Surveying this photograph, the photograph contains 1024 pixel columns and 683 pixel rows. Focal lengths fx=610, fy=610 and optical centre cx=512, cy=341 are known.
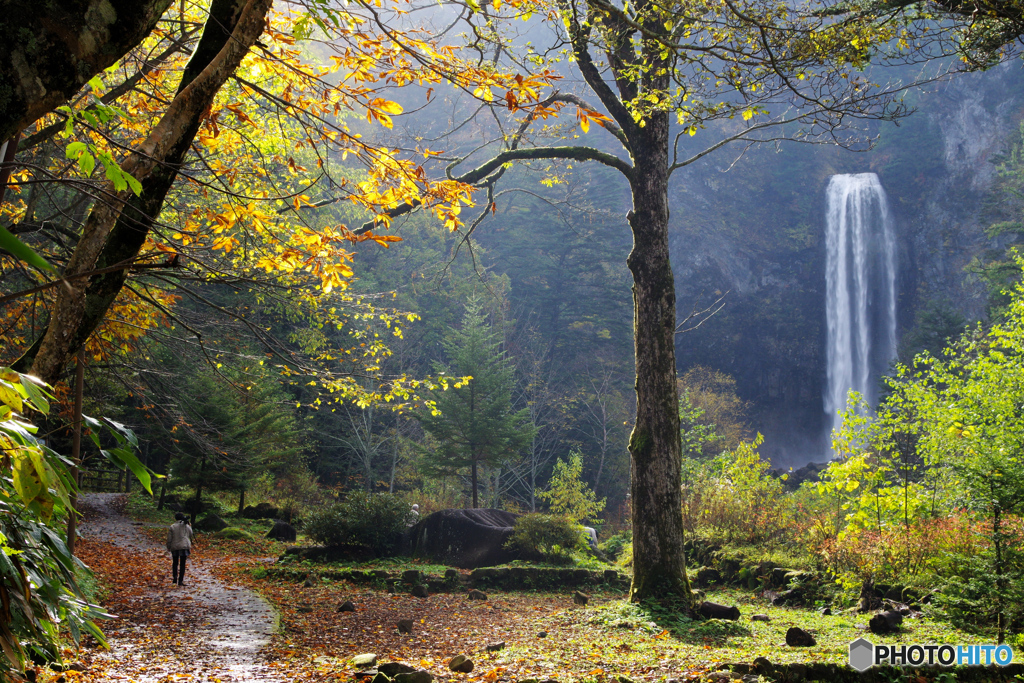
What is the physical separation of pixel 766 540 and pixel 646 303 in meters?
6.83

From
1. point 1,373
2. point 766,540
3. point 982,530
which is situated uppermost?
point 1,373

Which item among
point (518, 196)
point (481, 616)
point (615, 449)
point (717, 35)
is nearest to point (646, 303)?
point (717, 35)

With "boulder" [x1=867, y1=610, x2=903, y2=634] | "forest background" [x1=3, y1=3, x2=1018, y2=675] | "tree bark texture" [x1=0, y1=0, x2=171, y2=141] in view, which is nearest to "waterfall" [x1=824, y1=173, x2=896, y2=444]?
"forest background" [x1=3, y1=3, x2=1018, y2=675]

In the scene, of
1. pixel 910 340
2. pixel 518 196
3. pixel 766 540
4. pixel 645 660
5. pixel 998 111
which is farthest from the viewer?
pixel 518 196

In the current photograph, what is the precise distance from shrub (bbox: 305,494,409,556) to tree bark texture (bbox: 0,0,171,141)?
504 inches

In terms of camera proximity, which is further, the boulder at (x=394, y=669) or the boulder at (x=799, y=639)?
the boulder at (x=799, y=639)

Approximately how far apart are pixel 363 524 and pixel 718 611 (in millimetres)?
8422

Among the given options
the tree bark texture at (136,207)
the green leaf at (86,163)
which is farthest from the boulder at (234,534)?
the green leaf at (86,163)

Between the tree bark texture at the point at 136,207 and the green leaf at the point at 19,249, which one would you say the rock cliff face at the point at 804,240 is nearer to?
the tree bark texture at the point at 136,207

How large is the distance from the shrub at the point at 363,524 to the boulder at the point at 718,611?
317 inches

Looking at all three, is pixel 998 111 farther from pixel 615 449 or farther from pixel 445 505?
pixel 445 505

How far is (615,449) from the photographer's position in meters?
28.5

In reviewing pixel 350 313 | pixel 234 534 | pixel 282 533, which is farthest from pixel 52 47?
pixel 350 313

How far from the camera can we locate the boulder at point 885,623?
6.41m
